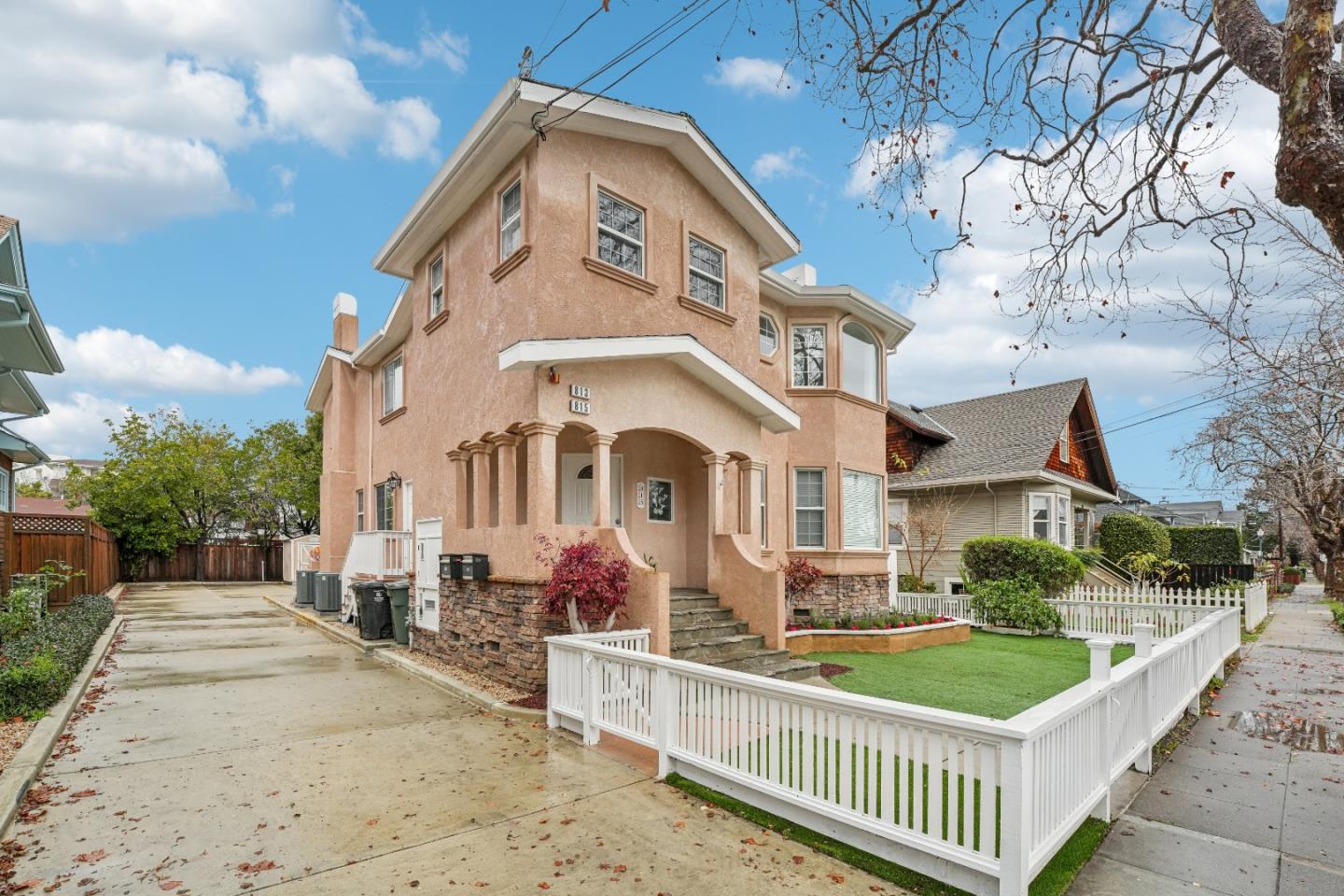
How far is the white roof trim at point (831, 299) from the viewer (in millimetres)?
13828

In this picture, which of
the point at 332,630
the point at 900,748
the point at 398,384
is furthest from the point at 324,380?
the point at 900,748

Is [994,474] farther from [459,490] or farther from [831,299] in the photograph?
[459,490]

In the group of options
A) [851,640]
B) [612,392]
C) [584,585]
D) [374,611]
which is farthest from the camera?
[374,611]

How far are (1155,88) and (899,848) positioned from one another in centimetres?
548

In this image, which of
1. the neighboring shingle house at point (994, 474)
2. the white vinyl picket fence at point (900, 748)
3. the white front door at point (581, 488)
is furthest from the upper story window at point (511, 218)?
the neighboring shingle house at point (994, 474)

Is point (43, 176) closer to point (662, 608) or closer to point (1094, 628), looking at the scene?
point (662, 608)

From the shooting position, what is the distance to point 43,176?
41.4ft

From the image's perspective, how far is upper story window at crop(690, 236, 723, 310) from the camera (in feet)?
36.7

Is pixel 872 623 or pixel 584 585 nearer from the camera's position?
pixel 584 585

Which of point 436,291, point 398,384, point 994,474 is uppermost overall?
point 436,291

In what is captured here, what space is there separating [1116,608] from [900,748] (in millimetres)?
12139

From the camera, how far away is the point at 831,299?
1430 cm

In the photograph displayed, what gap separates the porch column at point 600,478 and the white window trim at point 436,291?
4.46 metres

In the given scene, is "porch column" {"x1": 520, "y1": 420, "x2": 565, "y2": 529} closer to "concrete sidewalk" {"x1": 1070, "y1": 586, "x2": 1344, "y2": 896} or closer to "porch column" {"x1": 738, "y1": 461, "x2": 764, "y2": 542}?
"porch column" {"x1": 738, "y1": 461, "x2": 764, "y2": 542}
